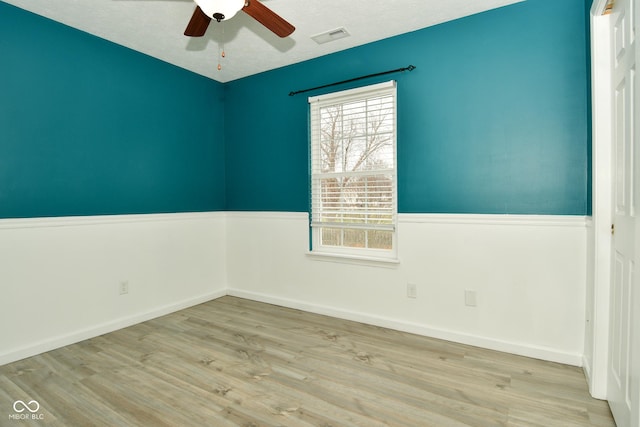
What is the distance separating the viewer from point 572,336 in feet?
7.99

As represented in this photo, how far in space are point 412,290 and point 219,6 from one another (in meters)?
2.55

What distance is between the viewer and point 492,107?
8.80 ft

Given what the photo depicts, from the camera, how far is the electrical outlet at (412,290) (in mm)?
3010

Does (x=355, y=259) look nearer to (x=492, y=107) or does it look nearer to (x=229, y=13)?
(x=492, y=107)

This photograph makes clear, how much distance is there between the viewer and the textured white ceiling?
102 inches

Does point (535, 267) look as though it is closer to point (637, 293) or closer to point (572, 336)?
point (572, 336)

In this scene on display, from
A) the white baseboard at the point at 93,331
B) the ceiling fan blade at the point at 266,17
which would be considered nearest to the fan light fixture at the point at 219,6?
the ceiling fan blade at the point at 266,17

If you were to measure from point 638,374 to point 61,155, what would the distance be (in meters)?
3.85

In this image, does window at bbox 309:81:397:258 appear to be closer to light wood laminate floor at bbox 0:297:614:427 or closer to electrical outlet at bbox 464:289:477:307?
electrical outlet at bbox 464:289:477:307

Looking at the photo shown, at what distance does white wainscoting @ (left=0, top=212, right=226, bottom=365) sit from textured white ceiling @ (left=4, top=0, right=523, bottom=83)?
1.63 meters

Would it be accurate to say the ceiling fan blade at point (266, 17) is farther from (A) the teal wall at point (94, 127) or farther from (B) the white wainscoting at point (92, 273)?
(B) the white wainscoting at point (92, 273)

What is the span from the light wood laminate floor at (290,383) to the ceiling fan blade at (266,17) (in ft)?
7.66

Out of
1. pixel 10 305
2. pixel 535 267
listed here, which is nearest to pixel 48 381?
pixel 10 305

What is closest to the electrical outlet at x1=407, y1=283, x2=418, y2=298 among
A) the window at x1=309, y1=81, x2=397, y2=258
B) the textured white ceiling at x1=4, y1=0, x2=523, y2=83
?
the window at x1=309, y1=81, x2=397, y2=258
